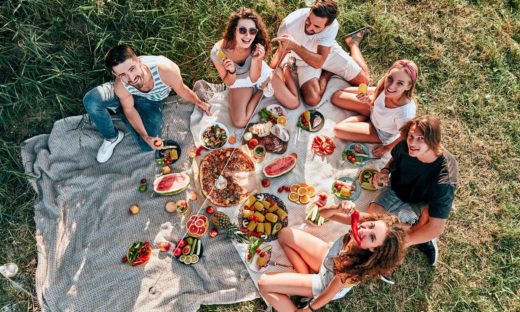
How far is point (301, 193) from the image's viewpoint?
5277 millimetres

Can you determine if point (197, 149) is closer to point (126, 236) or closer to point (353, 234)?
point (126, 236)

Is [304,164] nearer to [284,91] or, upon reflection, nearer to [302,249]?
[284,91]

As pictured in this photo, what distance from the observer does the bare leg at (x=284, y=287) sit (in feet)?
14.7

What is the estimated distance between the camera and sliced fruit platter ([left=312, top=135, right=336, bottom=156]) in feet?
18.2

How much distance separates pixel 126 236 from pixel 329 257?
241cm

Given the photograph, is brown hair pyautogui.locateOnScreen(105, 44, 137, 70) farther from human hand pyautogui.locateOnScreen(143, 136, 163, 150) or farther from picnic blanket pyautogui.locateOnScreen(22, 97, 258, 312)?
picnic blanket pyautogui.locateOnScreen(22, 97, 258, 312)

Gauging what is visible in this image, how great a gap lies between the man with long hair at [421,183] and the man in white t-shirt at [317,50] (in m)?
1.52

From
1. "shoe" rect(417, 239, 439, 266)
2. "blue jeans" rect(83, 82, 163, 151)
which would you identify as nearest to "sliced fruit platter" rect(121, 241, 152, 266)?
"blue jeans" rect(83, 82, 163, 151)

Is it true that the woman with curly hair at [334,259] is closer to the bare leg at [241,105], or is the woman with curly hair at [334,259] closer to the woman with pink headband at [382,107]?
the woman with pink headband at [382,107]

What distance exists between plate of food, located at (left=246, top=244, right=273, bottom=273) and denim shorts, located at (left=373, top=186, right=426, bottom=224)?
145 centimetres

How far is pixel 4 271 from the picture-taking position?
179 inches

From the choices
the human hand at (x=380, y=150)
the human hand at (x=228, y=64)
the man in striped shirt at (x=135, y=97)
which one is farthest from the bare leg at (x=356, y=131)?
the man in striped shirt at (x=135, y=97)

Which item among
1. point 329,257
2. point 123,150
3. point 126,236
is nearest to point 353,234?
point 329,257

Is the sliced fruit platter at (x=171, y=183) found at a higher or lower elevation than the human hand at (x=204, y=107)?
lower
